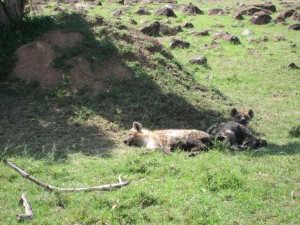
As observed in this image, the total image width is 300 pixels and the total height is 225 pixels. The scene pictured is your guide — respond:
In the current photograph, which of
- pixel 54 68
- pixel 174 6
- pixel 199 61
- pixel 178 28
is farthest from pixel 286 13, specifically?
pixel 54 68

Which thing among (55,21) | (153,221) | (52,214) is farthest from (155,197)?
(55,21)

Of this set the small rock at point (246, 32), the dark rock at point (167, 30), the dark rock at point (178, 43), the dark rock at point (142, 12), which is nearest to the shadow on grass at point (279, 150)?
the dark rock at point (178, 43)

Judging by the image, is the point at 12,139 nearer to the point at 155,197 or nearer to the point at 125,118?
the point at 125,118

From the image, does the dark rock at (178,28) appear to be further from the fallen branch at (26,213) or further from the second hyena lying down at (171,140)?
the fallen branch at (26,213)

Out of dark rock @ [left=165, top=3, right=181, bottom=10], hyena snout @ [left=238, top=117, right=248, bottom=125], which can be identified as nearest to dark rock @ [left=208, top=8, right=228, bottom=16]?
dark rock @ [left=165, top=3, right=181, bottom=10]

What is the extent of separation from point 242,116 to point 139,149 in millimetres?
2867

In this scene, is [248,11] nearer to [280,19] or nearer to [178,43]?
[280,19]

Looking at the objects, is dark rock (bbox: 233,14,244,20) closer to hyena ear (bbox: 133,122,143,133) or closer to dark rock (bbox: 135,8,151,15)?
dark rock (bbox: 135,8,151,15)

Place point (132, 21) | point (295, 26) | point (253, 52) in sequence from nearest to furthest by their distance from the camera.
A: point (253, 52)
point (132, 21)
point (295, 26)

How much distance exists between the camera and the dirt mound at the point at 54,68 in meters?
13.0

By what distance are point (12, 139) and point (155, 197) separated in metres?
4.71

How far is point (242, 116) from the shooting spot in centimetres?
1159

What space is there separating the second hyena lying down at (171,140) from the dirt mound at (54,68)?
259 centimetres

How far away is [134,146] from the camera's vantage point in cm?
1071
